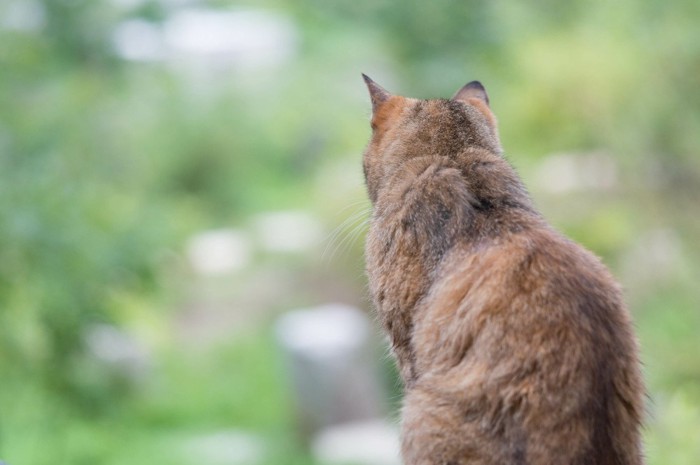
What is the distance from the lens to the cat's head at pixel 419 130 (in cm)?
231

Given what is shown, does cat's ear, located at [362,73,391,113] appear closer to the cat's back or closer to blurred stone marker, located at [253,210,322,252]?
the cat's back

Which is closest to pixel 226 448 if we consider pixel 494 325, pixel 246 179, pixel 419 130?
pixel 246 179

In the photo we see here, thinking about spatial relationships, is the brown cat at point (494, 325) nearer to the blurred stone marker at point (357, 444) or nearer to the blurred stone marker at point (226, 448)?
the blurred stone marker at point (357, 444)

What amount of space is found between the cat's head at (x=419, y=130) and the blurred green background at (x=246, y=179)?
1.53 m

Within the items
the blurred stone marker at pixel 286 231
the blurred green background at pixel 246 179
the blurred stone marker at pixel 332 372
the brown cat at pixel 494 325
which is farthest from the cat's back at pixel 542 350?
the blurred stone marker at pixel 286 231

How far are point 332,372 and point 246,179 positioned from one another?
419 cm

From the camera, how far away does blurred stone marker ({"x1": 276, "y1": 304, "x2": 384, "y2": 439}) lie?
7.12 metres

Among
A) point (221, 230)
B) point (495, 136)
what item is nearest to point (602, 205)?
point (221, 230)

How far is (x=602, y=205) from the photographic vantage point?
818 centimetres

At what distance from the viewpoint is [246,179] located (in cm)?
1095

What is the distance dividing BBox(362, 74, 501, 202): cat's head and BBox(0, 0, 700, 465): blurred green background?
1531 millimetres

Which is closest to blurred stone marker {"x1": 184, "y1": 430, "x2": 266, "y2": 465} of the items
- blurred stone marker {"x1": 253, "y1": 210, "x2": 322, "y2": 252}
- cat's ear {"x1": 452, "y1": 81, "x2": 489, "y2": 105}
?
blurred stone marker {"x1": 253, "y1": 210, "x2": 322, "y2": 252}

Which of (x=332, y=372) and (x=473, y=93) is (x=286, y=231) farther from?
(x=473, y=93)

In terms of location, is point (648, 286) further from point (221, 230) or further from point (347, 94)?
point (221, 230)
